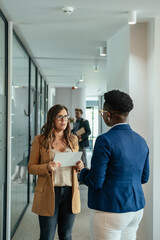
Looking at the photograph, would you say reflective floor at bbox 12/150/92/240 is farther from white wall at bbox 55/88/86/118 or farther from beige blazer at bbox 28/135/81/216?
white wall at bbox 55/88/86/118

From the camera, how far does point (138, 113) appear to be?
10.8 feet

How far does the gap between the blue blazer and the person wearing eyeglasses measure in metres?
0.54

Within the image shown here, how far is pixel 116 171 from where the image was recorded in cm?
165

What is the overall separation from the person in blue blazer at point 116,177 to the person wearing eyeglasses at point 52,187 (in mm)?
518

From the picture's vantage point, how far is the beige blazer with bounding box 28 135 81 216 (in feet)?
7.15

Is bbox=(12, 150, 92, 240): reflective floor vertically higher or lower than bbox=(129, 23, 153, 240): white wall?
lower

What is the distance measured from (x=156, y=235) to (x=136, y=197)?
64.0 inches

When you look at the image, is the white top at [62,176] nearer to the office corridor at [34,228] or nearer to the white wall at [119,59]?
the white wall at [119,59]

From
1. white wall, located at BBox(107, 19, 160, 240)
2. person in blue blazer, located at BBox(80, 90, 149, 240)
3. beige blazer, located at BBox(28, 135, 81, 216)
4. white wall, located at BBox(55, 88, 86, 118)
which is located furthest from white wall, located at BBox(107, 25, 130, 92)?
white wall, located at BBox(55, 88, 86, 118)

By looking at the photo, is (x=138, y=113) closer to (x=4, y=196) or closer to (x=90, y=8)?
(x=90, y=8)

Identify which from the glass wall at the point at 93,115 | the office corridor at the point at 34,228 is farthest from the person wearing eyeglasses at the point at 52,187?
the glass wall at the point at 93,115

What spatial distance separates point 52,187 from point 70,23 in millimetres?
2030

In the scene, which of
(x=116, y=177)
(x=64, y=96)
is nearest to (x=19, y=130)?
(x=116, y=177)

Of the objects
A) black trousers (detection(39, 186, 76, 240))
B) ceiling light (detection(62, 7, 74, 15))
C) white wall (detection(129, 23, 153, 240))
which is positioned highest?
ceiling light (detection(62, 7, 74, 15))
